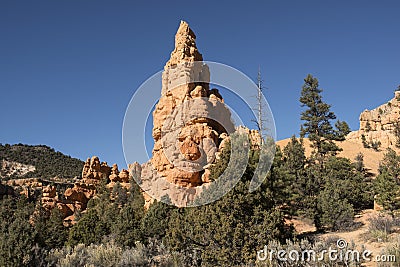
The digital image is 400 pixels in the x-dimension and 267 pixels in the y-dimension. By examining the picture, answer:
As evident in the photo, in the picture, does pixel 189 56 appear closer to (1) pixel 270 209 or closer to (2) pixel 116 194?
(2) pixel 116 194

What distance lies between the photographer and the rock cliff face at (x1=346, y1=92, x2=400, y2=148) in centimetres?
6164

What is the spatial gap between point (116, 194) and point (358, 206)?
27661 mm

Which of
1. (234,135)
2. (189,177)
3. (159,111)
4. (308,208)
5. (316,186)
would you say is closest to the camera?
(234,135)

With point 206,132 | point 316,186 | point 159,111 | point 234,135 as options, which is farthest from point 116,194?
point 234,135

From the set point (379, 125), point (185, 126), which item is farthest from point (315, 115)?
point (379, 125)

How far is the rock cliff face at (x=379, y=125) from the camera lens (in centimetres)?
6164

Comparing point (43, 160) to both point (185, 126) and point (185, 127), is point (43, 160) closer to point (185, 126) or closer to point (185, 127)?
point (185, 126)

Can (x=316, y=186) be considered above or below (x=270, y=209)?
above

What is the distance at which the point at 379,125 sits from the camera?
2749 inches

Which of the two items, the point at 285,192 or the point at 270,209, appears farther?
the point at 285,192

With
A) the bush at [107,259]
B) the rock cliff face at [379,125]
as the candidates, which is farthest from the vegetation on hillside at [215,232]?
the rock cliff face at [379,125]

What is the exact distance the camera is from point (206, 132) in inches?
1164

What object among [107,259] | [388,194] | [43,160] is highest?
[43,160]

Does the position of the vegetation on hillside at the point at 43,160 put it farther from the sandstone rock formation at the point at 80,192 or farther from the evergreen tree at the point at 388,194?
the evergreen tree at the point at 388,194
